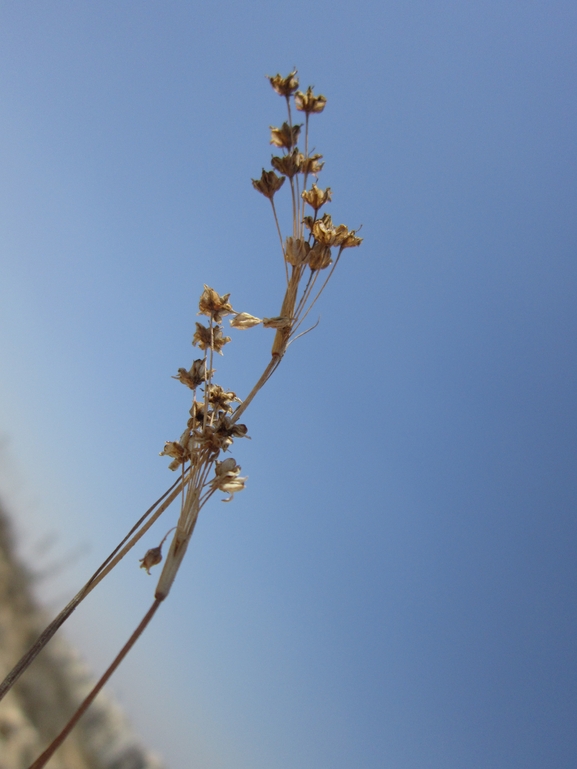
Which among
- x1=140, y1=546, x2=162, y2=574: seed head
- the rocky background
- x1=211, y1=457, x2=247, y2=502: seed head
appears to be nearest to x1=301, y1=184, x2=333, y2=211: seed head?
x1=211, y1=457, x2=247, y2=502: seed head

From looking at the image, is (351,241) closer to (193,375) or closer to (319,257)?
(319,257)

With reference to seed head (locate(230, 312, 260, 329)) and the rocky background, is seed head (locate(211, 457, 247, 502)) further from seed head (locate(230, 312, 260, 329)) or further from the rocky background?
the rocky background

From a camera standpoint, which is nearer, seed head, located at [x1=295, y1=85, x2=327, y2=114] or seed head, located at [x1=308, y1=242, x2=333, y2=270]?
seed head, located at [x1=308, y1=242, x2=333, y2=270]

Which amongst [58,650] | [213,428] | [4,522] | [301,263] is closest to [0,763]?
[58,650]

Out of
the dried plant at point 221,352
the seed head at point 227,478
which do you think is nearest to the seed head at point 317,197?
the dried plant at point 221,352

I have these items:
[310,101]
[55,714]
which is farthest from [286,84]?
[55,714]

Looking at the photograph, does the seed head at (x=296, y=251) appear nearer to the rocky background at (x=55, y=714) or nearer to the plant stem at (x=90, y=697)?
the plant stem at (x=90, y=697)
